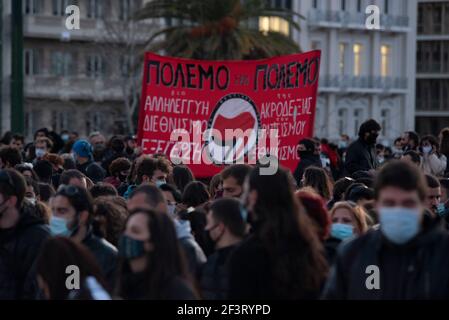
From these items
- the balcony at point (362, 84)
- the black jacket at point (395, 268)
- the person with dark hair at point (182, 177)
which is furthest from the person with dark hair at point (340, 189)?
the balcony at point (362, 84)

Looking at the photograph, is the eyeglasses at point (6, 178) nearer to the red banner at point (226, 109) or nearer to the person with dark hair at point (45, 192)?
the person with dark hair at point (45, 192)

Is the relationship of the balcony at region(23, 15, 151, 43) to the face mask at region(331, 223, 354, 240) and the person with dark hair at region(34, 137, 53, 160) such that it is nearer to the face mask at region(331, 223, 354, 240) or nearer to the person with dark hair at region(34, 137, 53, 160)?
the person with dark hair at region(34, 137, 53, 160)

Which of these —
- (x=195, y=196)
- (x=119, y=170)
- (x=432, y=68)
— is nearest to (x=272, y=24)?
(x=432, y=68)

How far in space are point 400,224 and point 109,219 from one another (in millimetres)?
3237

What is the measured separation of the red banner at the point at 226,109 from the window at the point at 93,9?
40.3 metres

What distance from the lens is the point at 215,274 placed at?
7.27m

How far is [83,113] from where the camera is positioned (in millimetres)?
55406

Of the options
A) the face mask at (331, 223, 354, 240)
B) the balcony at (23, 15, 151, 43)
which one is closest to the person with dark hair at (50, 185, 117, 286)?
the face mask at (331, 223, 354, 240)

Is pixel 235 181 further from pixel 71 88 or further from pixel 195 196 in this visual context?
pixel 71 88

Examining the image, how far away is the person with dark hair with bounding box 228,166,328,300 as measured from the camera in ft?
20.3

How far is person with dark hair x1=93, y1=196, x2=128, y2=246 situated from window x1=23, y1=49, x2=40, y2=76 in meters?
47.3
